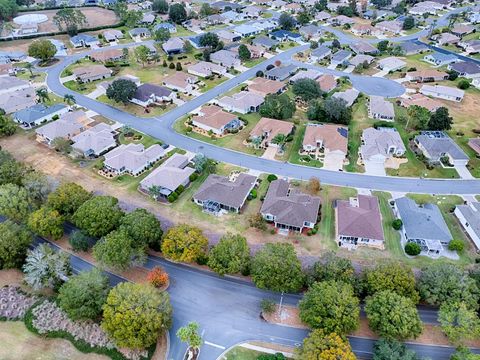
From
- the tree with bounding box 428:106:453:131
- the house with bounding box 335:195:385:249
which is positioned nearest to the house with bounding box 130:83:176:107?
the house with bounding box 335:195:385:249

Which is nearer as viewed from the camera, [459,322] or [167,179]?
[459,322]

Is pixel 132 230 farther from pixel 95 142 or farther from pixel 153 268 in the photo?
pixel 95 142

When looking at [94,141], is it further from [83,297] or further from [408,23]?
[408,23]

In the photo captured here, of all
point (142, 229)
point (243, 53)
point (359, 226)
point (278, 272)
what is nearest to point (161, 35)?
point (243, 53)

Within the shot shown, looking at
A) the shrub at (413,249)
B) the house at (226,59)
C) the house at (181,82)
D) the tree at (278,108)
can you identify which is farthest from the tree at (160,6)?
the shrub at (413,249)

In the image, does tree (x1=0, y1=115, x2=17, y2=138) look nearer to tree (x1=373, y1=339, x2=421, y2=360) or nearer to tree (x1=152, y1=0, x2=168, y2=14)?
tree (x1=373, y1=339, x2=421, y2=360)

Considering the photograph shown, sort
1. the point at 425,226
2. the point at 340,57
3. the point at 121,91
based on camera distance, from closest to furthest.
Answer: the point at 425,226 < the point at 121,91 < the point at 340,57

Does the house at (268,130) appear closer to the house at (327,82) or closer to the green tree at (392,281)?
the house at (327,82)
